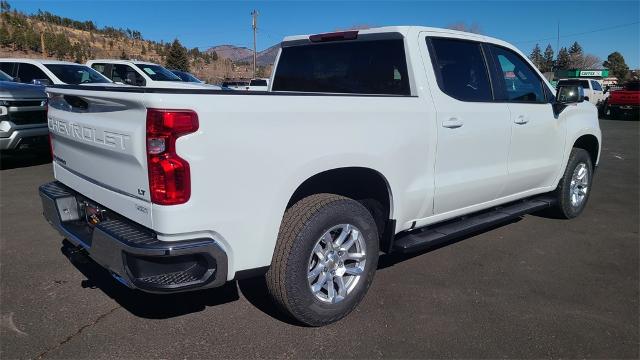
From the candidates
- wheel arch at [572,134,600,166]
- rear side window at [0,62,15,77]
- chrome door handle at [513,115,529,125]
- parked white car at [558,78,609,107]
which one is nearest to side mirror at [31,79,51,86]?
rear side window at [0,62,15,77]

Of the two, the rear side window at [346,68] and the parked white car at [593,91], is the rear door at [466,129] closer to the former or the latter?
the rear side window at [346,68]

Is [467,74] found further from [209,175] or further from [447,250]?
[209,175]

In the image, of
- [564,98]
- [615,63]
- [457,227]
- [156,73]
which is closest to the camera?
[457,227]

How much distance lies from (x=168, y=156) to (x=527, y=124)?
3402 millimetres

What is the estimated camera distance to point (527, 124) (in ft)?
14.6

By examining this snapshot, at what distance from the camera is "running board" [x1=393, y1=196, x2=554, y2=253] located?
11.6ft

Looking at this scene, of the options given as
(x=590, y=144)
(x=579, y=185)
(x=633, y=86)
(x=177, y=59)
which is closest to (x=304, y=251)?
(x=579, y=185)

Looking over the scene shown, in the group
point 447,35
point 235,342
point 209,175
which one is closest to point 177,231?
point 209,175

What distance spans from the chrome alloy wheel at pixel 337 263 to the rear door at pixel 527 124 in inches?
75.1

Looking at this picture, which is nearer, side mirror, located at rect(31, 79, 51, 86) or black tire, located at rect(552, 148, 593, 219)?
black tire, located at rect(552, 148, 593, 219)

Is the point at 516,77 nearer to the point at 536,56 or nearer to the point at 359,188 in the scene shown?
the point at 359,188

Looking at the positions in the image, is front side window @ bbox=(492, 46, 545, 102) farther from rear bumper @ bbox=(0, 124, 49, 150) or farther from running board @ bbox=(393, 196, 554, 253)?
rear bumper @ bbox=(0, 124, 49, 150)

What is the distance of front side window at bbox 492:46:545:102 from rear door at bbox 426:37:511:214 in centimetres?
26

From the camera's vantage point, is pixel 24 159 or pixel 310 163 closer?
pixel 310 163
